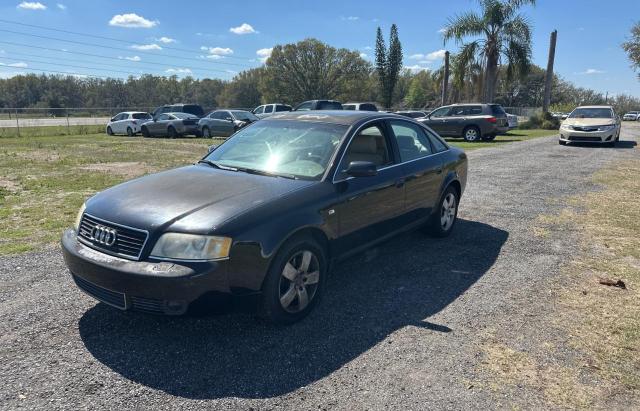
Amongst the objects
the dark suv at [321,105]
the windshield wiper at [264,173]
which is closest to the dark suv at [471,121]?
the dark suv at [321,105]

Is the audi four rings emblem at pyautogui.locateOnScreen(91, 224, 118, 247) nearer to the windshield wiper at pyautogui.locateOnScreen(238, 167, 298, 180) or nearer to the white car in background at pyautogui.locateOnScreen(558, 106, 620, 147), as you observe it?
the windshield wiper at pyautogui.locateOnScreen(238, 167, 298, 180)

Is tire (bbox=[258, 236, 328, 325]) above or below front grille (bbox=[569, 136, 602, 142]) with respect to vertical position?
below

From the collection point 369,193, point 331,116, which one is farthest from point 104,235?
point 331,116

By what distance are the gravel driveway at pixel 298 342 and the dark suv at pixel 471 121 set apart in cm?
1593

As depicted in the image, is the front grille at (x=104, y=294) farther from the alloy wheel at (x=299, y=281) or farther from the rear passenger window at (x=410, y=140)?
the rear passenger window at (x=410, y=140)

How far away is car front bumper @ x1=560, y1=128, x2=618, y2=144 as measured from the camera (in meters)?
17.1

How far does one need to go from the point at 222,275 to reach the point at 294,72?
260ft

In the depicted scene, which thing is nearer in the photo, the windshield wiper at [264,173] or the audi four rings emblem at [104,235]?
the audi four rings emblem at [104,235]

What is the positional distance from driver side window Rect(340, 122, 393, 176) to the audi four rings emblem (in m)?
1.88

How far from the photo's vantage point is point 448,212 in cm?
591

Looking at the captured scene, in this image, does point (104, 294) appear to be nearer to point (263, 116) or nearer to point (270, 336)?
point (270, 336)

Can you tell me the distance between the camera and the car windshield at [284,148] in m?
4.09

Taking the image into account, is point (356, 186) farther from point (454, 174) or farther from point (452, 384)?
point (454, 174)

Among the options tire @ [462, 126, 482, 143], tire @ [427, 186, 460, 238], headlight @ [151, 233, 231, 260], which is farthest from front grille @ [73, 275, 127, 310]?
tire @ [462, 126, 482, 143]
